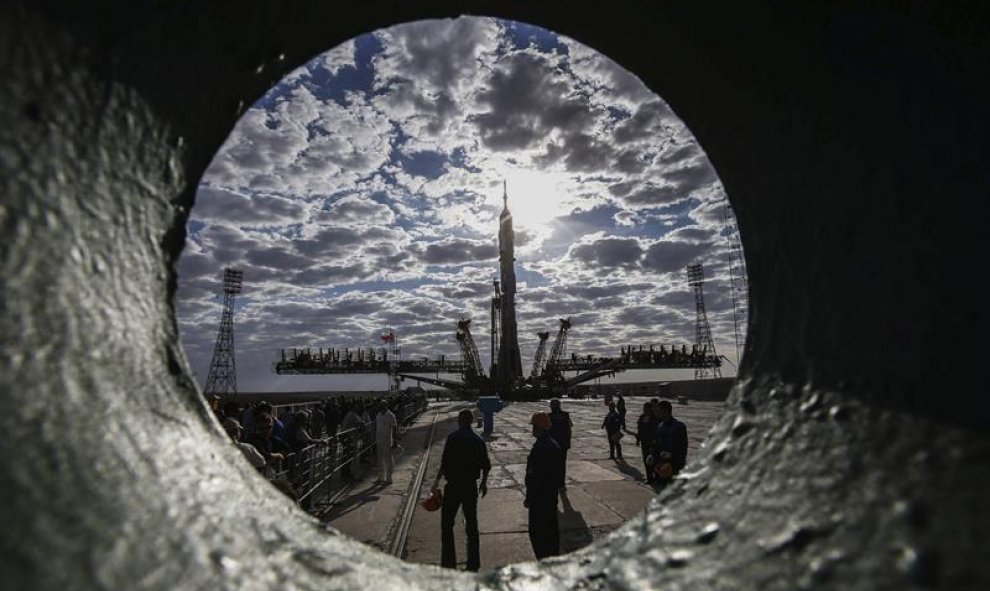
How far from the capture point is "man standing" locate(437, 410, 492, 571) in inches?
223

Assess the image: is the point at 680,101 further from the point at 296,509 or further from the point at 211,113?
the point at 296,509

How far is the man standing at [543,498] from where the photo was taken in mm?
5289

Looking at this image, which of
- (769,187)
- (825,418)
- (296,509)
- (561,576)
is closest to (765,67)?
(769,187)

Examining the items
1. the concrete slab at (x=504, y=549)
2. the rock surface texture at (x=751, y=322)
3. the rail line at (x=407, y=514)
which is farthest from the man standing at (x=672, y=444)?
the rock surface texture at (x=751, y=322)

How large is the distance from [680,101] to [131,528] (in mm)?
1953

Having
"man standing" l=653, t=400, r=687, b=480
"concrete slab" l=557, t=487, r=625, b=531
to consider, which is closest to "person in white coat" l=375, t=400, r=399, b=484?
"concrete slab" l=557, t=487, r=625, b=531

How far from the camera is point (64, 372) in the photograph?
0.83 metres

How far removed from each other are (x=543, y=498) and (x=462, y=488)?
0.98 m

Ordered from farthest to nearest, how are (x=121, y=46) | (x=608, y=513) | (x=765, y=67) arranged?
1. (x=608, y=513)
2. (x=765, y=67)
3. (x=121, y=46)

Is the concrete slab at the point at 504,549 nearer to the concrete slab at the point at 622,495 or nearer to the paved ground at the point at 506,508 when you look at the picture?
the paved ground at the point at 506,508

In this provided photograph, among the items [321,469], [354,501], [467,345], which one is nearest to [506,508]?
[354,501]

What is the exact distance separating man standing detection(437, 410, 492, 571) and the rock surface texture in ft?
15.0

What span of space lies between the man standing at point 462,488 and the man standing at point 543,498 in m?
0.66

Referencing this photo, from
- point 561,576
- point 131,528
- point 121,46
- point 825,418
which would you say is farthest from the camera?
point 561,576
